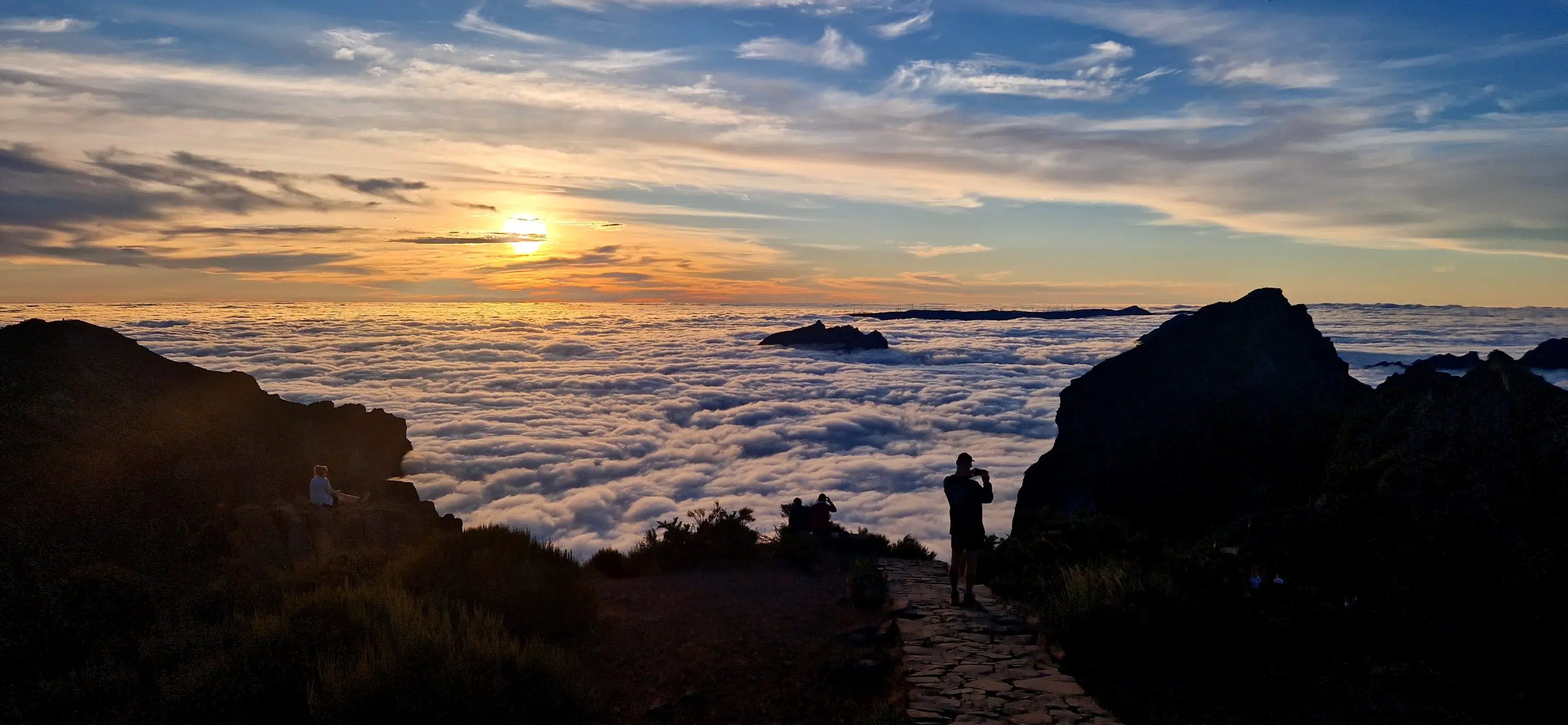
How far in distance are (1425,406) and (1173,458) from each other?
477 cm

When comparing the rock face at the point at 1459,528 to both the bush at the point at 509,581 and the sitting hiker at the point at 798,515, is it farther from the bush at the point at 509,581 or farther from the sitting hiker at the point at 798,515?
the bush at the point at 509,581

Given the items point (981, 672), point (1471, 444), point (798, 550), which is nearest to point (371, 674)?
point (981, 672)

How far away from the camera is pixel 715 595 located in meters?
9.60

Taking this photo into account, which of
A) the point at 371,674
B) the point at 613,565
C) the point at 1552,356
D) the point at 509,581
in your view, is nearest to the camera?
the point at 371,674

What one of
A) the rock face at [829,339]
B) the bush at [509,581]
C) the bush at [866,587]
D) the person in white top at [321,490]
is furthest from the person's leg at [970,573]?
the rock face at [829,339]

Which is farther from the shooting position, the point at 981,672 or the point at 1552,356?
the point at 1552,356

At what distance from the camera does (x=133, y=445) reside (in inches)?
489

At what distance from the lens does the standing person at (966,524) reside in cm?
860

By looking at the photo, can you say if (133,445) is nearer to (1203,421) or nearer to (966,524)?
(966,524)

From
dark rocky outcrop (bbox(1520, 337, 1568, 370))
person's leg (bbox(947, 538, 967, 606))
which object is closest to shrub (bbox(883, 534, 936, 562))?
person's leg (bbox(947, 538, 967, 606))

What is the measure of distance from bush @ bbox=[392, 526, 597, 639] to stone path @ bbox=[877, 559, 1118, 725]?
330cm

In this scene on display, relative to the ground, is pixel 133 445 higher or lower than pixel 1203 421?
lower

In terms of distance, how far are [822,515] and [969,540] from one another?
4.69 metres

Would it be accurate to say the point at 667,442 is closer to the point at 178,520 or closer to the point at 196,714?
the point at 178,520
